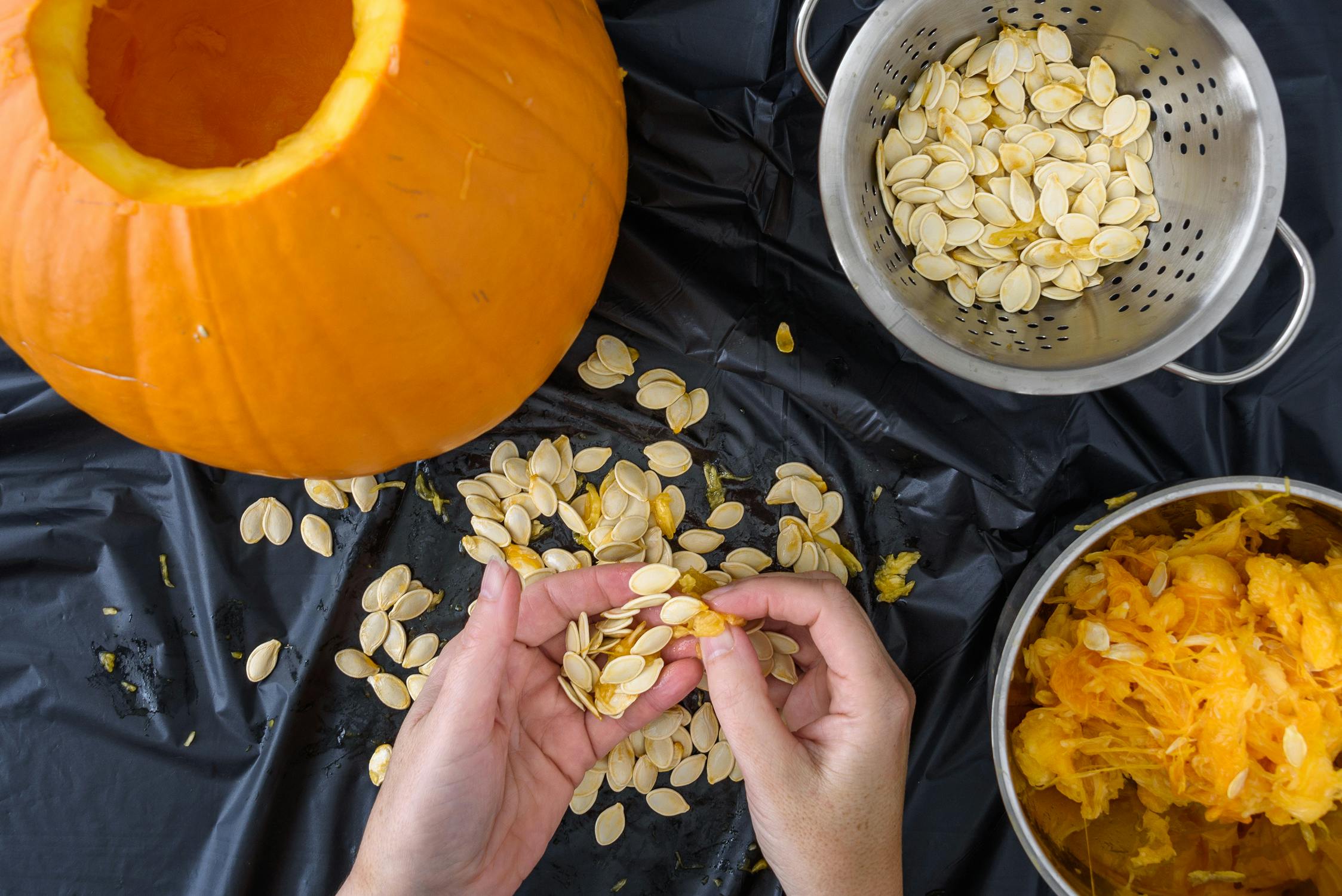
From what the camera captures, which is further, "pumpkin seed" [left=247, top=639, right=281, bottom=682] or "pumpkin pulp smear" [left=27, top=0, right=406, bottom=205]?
"pumpkin seed" [left=247, top=639, right=281, bottom=682]

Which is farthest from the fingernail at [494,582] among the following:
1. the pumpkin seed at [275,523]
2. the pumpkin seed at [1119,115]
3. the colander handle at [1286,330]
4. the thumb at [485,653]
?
the pumpkin seed at [1119,115]

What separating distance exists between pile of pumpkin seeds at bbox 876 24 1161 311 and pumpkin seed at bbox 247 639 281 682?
0.95 metres

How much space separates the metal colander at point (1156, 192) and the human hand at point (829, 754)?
0.32 m

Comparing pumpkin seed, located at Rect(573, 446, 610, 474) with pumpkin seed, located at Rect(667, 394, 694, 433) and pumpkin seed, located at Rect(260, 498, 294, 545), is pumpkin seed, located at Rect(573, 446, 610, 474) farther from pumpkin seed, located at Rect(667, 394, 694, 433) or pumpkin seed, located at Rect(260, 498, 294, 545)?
pumpkin seed, located at Rect(260, 498, 294, 545)

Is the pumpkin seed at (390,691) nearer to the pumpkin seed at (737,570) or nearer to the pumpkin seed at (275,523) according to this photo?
the pumpkin seed at (275,523)

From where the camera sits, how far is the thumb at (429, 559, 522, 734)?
35.3 inches

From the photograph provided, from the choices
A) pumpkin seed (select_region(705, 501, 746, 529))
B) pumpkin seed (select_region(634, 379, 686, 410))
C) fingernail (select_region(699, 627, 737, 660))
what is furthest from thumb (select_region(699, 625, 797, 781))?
pumpkin seed (select_region(634, 379, 686, 410))

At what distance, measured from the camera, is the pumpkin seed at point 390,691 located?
3.77 feet

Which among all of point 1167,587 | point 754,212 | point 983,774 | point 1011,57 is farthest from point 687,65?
point 983,774

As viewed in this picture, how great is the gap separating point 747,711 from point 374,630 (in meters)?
0.53

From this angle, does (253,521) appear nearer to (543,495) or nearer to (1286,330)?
(543,495)

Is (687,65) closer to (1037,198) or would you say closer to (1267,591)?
(1037,198)

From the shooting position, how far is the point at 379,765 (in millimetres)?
1130

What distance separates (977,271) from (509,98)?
1.93 feet
